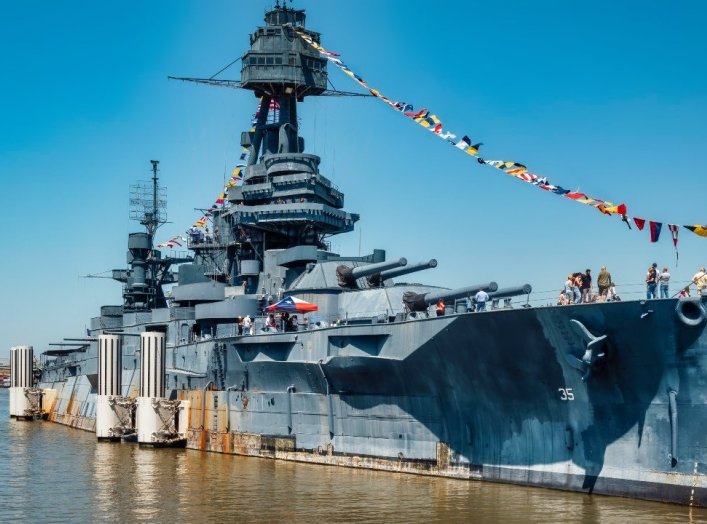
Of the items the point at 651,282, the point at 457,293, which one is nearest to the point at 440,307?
the point at 457,293

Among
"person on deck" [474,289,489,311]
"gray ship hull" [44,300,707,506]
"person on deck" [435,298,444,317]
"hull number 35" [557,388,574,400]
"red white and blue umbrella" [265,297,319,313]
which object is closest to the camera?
"gray ship hull" [44,300,707,506]

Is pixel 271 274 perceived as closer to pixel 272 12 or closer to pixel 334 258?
pixel 334 258

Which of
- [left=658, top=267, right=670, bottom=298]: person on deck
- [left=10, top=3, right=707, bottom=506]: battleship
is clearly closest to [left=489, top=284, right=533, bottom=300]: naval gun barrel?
[left=10, top=3, right=707, bottom=506]: battleship

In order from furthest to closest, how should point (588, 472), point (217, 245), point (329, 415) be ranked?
1. point (217, 245)
2. point (329, 415)
3. point (588, 472)

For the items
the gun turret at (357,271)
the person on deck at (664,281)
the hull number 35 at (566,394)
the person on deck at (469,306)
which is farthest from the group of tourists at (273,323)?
the person on deck at (664,281)

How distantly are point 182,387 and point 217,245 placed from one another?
6.22 m

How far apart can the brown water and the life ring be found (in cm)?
382

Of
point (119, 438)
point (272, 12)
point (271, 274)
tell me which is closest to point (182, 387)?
point (119, 438)

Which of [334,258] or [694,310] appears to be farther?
[334,258]

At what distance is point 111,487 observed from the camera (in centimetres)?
2427

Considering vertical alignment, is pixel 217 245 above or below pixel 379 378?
above

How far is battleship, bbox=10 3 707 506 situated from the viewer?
66.1 feet

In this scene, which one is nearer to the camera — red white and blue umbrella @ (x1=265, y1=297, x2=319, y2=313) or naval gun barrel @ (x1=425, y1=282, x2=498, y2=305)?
naval gun barrel @ (x1=425, y1=282, x2=498, y2=305)

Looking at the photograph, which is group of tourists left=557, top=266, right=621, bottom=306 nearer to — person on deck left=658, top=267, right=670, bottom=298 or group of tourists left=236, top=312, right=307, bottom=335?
person on deck left=658, top=267, right=670, bottom=298
